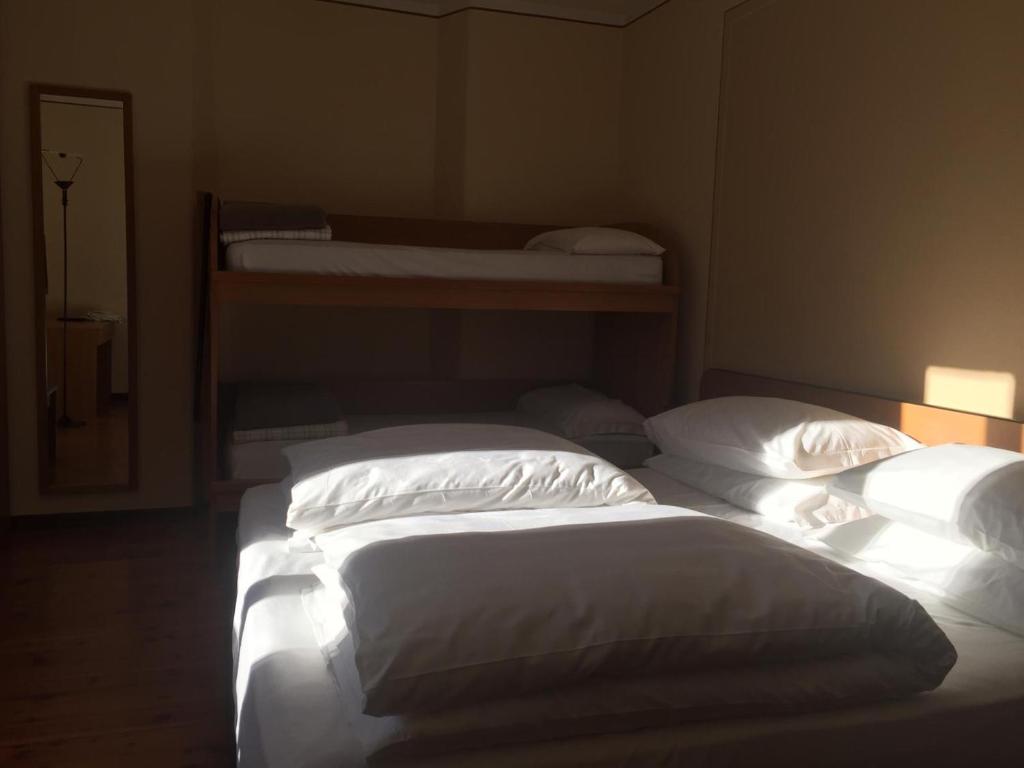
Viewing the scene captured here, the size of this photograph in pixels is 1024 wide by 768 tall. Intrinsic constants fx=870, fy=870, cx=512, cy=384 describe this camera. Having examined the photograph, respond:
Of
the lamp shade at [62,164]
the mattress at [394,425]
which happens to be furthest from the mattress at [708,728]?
the lamp shade at [62,164]

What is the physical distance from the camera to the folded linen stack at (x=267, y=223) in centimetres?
286

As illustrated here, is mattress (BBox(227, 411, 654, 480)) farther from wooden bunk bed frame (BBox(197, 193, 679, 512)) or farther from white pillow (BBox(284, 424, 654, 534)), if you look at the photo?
white pillow (BBox(284, 424, 654, 534))

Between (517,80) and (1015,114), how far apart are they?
2.32 metres

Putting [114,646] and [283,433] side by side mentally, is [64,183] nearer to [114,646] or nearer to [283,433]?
[283,433]

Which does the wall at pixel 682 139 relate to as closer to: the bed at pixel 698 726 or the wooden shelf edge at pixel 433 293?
the wooden shelf edge at pixel 433 293

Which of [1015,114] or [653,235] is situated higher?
[1015,114]

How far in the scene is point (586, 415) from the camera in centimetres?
318

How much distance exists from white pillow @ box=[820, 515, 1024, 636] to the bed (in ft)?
0.14

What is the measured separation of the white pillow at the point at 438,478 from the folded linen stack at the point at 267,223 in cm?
101

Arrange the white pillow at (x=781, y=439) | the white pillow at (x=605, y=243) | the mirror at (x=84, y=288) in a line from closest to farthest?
the white pillow at (x=781, y=439), the white pillow at (x=605, y=243), the mirror at (x=84, y=288)

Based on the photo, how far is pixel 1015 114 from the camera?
1.98 metres

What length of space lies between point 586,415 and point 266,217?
Answer: 4.29 ft

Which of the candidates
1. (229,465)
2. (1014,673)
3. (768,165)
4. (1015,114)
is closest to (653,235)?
(768,165)

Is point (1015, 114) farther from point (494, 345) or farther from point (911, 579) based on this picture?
point (494, 345)
